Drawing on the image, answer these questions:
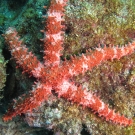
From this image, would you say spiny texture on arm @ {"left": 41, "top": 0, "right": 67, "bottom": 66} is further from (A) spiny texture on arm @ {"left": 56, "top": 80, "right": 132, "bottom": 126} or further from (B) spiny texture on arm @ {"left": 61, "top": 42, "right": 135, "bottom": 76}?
(A) spiny texture on arm @ {"left": 56, "top": 80, "right": 132, "bottom": 126}

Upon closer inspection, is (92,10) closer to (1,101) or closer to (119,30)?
(119,30)

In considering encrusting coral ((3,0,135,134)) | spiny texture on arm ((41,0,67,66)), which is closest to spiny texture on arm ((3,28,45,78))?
encrusting coral ((3,0,135,134))

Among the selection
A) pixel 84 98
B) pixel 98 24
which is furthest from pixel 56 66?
pixel 98 24

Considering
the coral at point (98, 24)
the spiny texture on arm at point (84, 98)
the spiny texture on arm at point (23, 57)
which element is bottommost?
the spiny texture on arm at point (84, 98)

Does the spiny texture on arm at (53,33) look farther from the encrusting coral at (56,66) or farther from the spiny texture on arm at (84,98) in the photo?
the spiny texture on arm at (84,98)

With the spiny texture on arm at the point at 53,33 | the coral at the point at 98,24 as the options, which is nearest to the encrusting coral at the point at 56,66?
the spiny texture on arm at the point at 53,33

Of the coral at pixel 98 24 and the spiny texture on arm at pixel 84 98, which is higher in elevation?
the coral at pixel 98 24

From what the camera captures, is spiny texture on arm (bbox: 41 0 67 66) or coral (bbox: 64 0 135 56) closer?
spiny texture on arm (bbox: 41 0 67 66)

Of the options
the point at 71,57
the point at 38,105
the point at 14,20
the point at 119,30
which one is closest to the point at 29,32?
the point at 14,20

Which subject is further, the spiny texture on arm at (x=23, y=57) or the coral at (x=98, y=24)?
the coral at (x=98, y=24)

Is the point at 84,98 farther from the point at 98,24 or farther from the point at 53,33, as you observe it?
the point at 98,24
